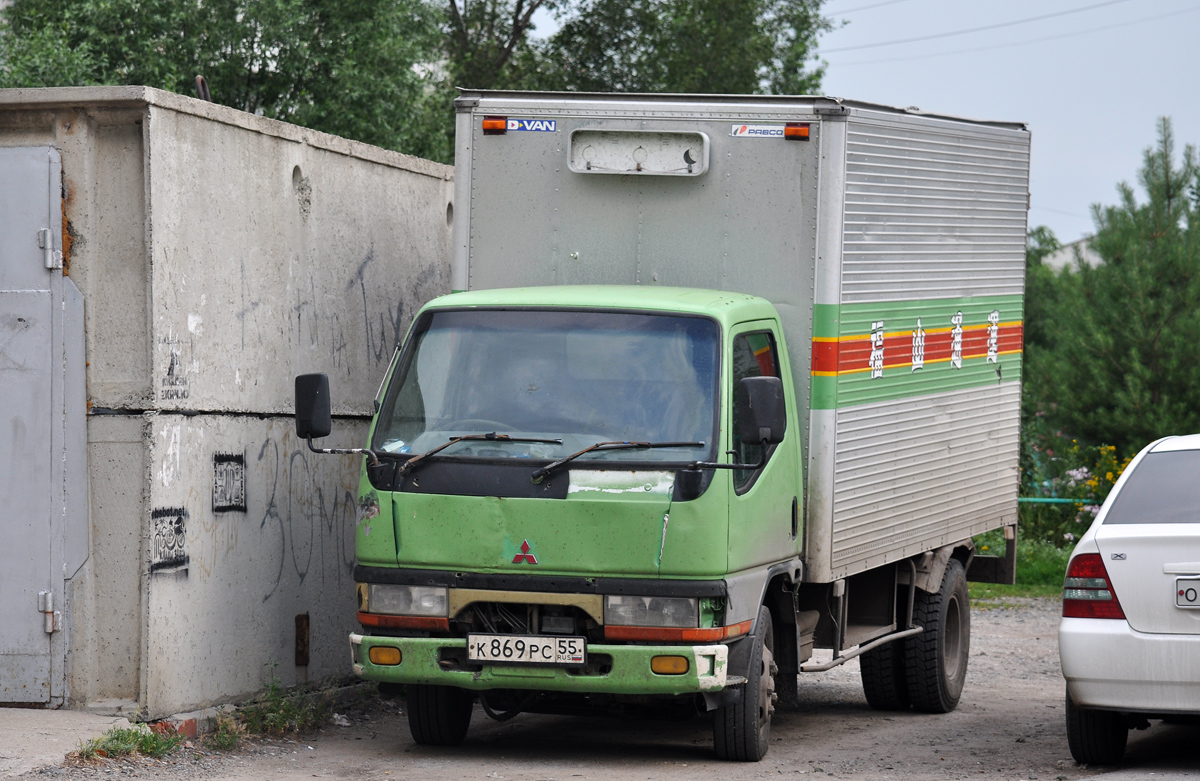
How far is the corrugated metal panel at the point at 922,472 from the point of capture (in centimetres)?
849

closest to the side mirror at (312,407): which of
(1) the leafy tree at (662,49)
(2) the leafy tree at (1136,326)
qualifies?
(2) the leafy tree at (1136,326)

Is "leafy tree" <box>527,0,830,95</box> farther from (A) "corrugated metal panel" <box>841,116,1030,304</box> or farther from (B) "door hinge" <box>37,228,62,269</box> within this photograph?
(B) "door hinge" <box>37,228,62,269</box>

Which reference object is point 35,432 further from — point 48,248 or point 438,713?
point 438,713

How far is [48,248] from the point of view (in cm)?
764

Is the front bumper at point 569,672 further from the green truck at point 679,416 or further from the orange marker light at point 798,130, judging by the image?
the orange marker light at point 798,130

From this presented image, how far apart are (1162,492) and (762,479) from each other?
1.90 meters

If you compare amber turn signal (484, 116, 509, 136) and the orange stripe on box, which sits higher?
amber turn signal (484, 116, 509, 136)

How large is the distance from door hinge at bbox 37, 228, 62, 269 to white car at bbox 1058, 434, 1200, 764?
5.09 m

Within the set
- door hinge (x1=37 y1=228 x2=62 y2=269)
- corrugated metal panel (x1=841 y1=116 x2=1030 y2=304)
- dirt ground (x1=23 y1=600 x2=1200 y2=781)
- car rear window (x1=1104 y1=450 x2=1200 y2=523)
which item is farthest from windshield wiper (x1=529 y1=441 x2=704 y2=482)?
door hinge (x1=37 y1=228 x2=62 y2=269)

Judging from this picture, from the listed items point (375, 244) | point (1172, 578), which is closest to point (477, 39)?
point (375, 244)

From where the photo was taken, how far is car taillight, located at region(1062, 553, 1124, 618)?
277 inches

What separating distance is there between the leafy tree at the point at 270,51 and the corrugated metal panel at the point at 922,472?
1186cm

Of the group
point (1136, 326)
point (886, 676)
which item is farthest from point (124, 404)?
point (1136, 326)

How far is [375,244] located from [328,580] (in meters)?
2.24
